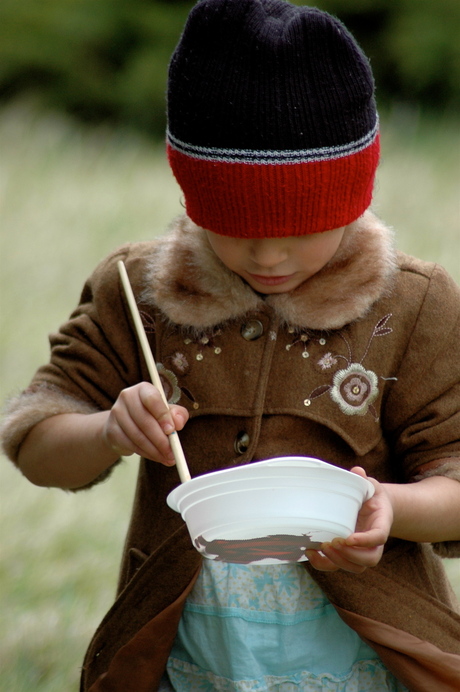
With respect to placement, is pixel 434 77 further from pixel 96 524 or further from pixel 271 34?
pixel 271 34

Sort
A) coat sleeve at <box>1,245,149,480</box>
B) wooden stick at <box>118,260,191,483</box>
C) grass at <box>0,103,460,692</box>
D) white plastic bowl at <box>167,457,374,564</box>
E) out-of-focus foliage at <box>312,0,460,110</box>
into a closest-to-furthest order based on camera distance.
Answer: white plastic bowl at <box>167,457,374,564</box> < wooden stick at <box>118,260,191,483</box> < coat sleeve at <box>1,245,149,480</box> < grass at <box>0,103,460,692</box> < out-of-focus foliage at <box>312,0,460,110</box>

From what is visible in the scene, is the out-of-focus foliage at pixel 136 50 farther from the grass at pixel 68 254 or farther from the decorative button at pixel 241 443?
the decorative button at pixel 241 443

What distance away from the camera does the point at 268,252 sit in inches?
55.4

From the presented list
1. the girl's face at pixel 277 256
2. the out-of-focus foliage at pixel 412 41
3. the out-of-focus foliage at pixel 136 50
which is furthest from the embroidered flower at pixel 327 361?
the out-of-focus foliage at pixel 136 50

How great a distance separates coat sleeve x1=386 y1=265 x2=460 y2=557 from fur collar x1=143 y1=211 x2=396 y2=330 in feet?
0.25

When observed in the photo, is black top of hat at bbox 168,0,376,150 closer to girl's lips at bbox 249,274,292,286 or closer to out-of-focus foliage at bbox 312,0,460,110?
girl's lips at bbox 249,274,292,286

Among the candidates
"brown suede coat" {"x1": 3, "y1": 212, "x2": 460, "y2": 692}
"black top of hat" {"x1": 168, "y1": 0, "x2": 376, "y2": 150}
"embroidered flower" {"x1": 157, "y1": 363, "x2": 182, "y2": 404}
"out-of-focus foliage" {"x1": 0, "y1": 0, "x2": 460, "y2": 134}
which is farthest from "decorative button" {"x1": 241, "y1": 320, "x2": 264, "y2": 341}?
"out-of-focus foliage" {"x1": 0, "y1": 0, "x2": 460, "y2": 134}

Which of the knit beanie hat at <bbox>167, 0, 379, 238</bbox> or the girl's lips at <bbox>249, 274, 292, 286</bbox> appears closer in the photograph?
the knit beanie hat at <bbox>167, 0, 379, 238</bbox>

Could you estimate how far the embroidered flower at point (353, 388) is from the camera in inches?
58.9

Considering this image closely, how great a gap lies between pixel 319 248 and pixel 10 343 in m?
2.38

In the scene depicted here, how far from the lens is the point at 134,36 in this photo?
734 cm

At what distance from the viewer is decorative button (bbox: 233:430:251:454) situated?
1.51 m

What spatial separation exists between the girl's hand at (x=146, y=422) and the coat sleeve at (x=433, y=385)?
1.13ft

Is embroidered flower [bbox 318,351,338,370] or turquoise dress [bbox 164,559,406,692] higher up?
embroidered flower [bbox 318,351,338,370]
